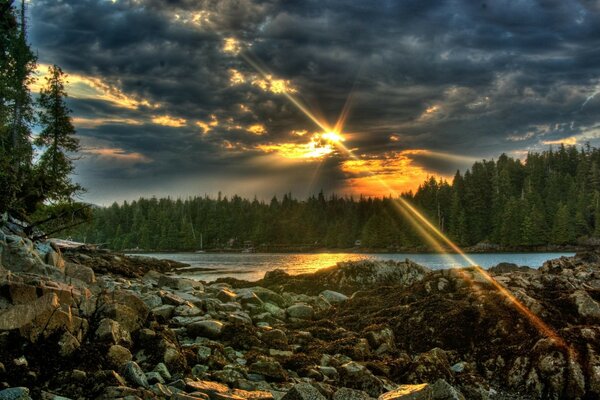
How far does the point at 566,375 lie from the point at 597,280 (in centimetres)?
1275

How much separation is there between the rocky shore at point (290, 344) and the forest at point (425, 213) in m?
74.0

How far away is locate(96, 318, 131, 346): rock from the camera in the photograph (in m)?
9.56

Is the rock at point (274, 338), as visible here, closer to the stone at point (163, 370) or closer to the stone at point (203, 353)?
the stone at point (203, 353)

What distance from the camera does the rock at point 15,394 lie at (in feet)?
21.3

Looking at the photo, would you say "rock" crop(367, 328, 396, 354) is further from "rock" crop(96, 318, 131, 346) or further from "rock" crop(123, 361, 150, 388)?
"rock" crop(123, 361, 150, 388)

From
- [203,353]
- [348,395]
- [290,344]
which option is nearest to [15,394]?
[203,353]

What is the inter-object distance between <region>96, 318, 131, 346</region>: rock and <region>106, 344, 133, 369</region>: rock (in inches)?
15.1

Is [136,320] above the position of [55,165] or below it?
below

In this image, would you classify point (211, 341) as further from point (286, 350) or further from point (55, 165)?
point (55, 165)

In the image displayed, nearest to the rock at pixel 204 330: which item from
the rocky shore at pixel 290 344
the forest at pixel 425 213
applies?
the rocky shore at pixel 290 344

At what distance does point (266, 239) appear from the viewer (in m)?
162

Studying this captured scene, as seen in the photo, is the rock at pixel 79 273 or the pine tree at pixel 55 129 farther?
the pine tree at pixel 55 129

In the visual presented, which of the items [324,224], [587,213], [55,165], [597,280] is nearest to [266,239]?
[324,224]

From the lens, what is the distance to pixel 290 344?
13.6 meters
